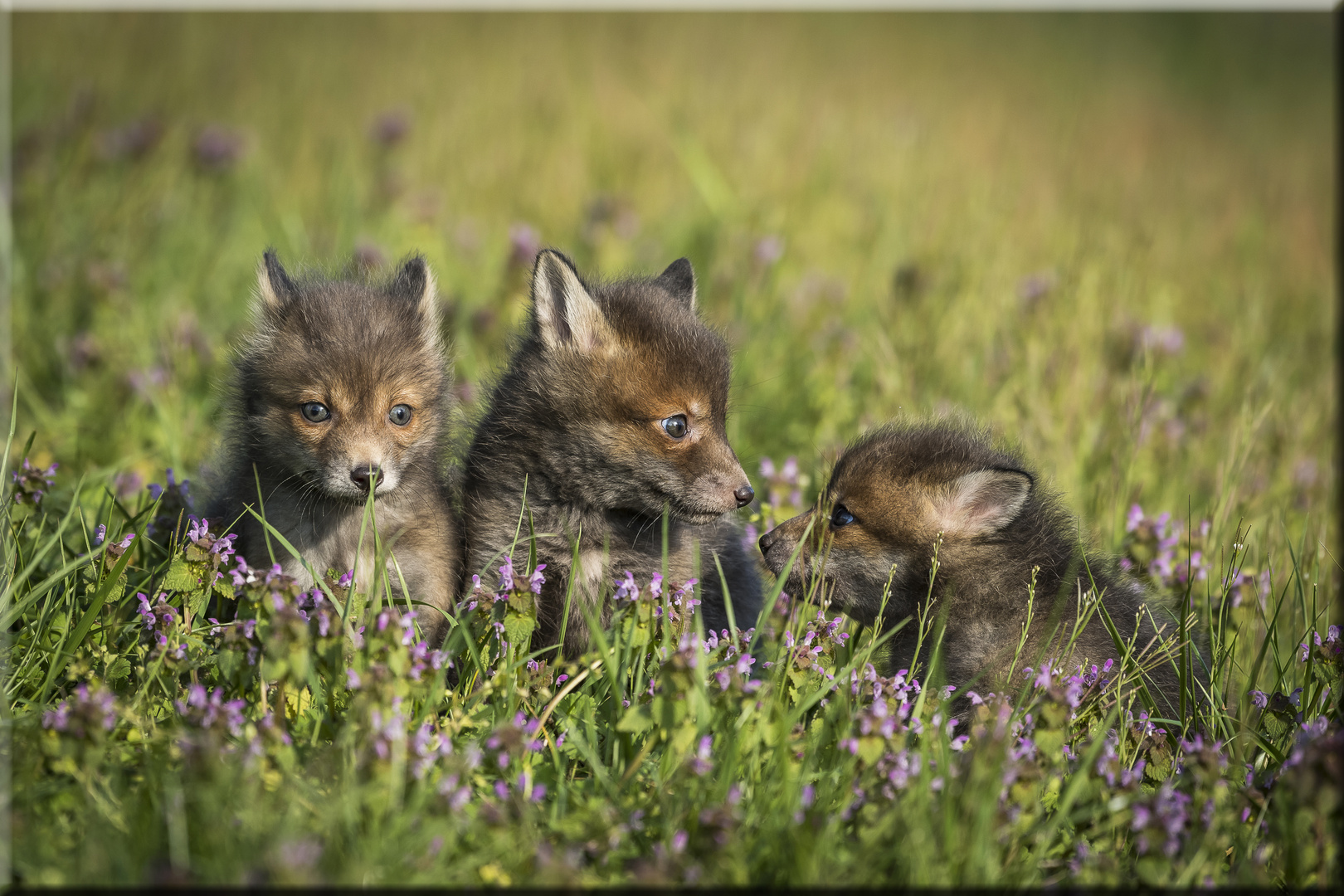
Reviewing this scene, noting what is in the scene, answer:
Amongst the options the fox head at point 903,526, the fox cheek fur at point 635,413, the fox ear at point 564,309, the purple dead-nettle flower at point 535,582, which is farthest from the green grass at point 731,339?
the fox ear at point 564,309

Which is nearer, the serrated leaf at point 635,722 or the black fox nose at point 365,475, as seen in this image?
the serrated leaf at point 635,722

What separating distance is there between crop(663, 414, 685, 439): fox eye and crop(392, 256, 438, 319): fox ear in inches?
42.6

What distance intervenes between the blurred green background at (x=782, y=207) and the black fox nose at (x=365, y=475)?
4.75 ft

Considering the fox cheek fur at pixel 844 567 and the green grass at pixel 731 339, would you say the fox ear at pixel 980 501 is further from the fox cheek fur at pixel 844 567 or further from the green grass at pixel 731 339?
the green grass at pixel 731 339

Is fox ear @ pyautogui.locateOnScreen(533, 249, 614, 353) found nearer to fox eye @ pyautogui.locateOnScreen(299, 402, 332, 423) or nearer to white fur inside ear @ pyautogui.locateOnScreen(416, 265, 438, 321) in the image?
white fur inside ear @ pyautogui.locateOnScreen(416, 265, 438, 321)

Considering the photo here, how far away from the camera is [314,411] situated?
3902mm

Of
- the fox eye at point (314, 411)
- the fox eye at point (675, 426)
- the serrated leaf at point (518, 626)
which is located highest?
the fox eye at point (314, 411)

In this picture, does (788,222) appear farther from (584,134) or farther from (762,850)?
(762,850)

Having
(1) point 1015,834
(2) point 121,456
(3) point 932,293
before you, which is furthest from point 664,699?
(3) point 932,293

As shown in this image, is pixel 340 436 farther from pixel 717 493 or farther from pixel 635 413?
pixel 717 493

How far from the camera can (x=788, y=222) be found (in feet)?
30.2

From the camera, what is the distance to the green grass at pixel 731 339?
8.86ft

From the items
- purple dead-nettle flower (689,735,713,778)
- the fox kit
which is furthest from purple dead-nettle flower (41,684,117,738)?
purple dead-nettle flower (689,735,713,778)

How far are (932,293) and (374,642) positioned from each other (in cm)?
560
